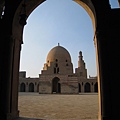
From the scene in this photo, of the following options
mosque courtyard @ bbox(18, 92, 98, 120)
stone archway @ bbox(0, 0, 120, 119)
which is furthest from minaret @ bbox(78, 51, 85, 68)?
stone archway @ bbox(0, 0, 120, 119)

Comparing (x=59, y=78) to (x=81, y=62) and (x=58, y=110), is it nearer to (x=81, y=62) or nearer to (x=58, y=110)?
(x=81, y=62)

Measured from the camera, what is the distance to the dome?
4875 centimetres

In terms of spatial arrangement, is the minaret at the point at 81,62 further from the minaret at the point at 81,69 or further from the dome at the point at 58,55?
the dome at the point at 58,55

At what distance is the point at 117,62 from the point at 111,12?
205cm

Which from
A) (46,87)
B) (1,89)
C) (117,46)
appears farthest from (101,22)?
(46,87)

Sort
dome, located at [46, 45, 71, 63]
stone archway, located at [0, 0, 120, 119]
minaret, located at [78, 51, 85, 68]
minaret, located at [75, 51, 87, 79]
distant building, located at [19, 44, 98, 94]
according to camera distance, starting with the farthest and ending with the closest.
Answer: minaret, located at [78, 51, 85, 68]
minaret, located at [75, 51, 87, 79]
dome, located at [46, 45, 71, 63]
distant building, located at [19, 44, 98, 94]
stone archway, located at [0, 0, 120, 119]

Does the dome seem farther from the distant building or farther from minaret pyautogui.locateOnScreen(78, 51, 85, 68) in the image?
minaret pyautogui.locateOnScreen(78, 51, 85, 68)

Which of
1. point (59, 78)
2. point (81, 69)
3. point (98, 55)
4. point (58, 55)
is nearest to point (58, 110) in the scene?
point (98, 55)

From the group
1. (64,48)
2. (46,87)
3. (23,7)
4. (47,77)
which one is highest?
(64,48)

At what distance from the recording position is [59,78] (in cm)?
4381

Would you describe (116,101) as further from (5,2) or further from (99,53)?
(5,2)

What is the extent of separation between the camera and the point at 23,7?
7.39 meters

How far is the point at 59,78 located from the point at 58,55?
828 cm

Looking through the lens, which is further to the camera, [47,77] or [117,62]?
[47,77]
